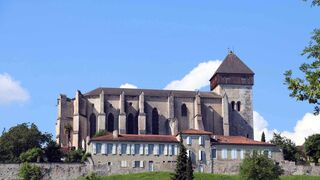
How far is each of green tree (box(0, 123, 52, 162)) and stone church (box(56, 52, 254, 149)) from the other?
48.9 ft

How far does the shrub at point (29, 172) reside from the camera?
3066 inches

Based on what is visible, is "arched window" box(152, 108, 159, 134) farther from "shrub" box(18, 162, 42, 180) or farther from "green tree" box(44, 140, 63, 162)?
"shrub" box(18, 162, 42, 180)

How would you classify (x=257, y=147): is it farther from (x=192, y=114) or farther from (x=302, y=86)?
(x=302, y=86)

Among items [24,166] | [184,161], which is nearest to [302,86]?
[184,161]

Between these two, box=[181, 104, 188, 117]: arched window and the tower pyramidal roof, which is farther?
the tower pyramidal roof

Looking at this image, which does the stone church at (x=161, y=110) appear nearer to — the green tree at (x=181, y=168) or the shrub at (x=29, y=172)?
the shrub at (x=29, y=172)

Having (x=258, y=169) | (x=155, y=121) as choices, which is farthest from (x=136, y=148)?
(x=155, y=121)

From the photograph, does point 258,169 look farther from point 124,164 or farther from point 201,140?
point 124,164

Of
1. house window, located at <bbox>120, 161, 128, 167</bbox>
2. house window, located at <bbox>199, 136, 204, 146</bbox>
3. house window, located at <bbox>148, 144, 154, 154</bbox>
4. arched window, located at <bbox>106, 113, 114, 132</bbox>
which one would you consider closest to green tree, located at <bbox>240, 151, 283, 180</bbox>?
house window, located at <bbox>199, 136, 204, 146</bbox>

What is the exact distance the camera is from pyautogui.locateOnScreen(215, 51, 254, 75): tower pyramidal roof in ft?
383

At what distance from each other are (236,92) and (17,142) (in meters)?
43.6

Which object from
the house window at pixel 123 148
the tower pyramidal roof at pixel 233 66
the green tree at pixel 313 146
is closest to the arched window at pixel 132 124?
the tower pyramidal roof at pixel 233 66

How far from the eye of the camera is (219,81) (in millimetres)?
116188

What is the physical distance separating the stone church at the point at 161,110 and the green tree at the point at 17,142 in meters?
14.9
